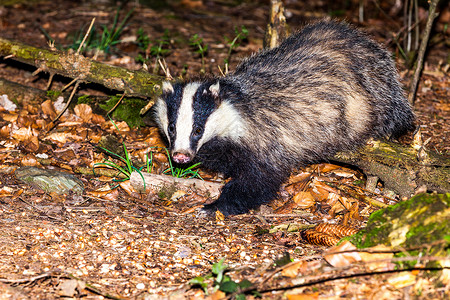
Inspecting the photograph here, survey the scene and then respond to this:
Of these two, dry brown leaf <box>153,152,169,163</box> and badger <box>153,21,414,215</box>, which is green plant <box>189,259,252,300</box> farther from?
dry brown leaf <box>153,152,169,163</box>

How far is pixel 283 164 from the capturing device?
523 cm

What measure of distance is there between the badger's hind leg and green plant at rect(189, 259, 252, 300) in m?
1.42

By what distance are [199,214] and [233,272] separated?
126cm

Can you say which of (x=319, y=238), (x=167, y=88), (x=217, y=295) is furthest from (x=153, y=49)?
(x=217, y=295)

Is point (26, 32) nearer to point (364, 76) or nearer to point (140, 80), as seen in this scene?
point (140, 80)

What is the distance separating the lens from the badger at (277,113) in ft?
16.2

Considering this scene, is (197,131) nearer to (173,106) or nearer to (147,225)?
(173,106)

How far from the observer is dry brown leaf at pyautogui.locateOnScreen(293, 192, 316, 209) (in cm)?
509

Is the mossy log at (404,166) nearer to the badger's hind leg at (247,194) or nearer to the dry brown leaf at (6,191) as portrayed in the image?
the badger's hind leg at (247,194)

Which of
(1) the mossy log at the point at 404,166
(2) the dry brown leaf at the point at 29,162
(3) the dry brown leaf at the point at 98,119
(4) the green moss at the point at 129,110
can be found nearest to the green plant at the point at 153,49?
(4) the green moss at the point at 129,110

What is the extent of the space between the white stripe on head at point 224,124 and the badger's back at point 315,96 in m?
0.08

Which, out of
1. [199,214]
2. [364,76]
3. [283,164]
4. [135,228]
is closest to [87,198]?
[135,228]

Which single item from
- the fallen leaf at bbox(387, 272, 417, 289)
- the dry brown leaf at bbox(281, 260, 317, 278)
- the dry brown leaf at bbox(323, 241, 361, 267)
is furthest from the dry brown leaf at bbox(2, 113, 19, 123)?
the fallen leaf at bbox(387, 272, 417, 289)

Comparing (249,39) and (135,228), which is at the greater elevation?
(249,39)
